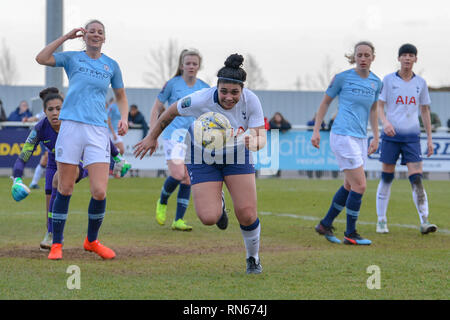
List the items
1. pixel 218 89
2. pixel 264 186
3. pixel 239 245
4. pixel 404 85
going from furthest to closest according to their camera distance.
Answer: pixel 264 186, pixel 404 85, pixel 239 245, pixel 218 89

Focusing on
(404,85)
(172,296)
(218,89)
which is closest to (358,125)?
(404,85)

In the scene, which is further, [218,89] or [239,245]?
[239,245]

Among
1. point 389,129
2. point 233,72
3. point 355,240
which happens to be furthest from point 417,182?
point 233,72

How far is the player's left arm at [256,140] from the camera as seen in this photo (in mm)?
6207

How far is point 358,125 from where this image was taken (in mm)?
8914

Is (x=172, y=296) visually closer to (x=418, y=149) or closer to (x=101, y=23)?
(x=101, y=23)

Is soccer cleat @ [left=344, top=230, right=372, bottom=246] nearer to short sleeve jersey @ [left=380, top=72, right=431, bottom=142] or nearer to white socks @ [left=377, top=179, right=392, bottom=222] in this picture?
white socks @ [left=377, top=179, right=392, bottom=222]

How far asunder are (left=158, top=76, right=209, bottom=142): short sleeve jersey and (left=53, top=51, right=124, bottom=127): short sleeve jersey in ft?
9.07

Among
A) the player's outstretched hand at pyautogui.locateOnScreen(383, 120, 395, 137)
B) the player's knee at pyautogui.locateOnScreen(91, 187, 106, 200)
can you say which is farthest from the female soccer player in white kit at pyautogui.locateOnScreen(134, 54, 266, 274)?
the player's outstretched hand at pyautogui.locateOnScreen(383, 120, 395, 137)

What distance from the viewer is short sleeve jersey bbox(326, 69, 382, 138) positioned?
29.2ft

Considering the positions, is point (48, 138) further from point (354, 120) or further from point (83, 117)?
point (354, 120)

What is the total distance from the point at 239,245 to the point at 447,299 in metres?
3.48

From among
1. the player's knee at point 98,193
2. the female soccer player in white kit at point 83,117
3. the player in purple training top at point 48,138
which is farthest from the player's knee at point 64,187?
the player in purple training top at point 48,138

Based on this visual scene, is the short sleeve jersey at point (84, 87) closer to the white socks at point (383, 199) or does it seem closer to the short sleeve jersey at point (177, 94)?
the short sleeve jersey at point (177, 94)
